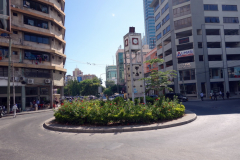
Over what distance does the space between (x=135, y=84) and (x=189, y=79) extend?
1128 inches

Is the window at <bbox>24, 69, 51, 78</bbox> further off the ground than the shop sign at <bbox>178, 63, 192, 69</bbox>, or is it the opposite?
the shop sign at <bbox>178, 63, 192, 69</bbox>

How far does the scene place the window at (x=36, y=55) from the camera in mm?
25361

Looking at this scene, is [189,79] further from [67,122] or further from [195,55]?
[67,122]

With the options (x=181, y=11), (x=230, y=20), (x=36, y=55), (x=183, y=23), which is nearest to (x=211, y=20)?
(x=230, y=20)

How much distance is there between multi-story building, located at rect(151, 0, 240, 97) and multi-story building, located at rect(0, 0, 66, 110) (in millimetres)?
25408

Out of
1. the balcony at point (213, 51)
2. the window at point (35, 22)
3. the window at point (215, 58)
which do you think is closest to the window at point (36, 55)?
the window at point (35, 22)

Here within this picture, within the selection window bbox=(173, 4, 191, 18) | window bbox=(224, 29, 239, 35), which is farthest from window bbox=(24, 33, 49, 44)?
window bbox=(224, 29, 239, 35)

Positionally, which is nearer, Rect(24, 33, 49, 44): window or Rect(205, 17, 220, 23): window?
Rect(24, 33, 49, 44): window

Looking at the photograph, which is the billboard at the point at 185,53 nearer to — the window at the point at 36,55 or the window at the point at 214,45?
the window at the point at 214,45

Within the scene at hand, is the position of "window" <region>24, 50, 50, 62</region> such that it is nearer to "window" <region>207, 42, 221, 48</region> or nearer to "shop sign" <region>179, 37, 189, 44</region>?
"shop sign" <region>179, 37, 189, 44</region>

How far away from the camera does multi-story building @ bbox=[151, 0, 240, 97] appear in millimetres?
36469

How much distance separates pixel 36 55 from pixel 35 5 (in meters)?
7.89

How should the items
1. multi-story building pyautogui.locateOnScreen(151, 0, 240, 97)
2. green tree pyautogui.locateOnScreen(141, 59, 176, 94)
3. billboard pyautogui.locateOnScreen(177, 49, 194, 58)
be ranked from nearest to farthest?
green tree pyautogui.locateOnScreen(141, 59, 176, 94) → billboard pyautogui.locateOnScreen(177, 49, 194, 58) → multi-story building pyautogui.locateOnScreen(151, 0, 240, 97)

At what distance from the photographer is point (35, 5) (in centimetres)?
2662
